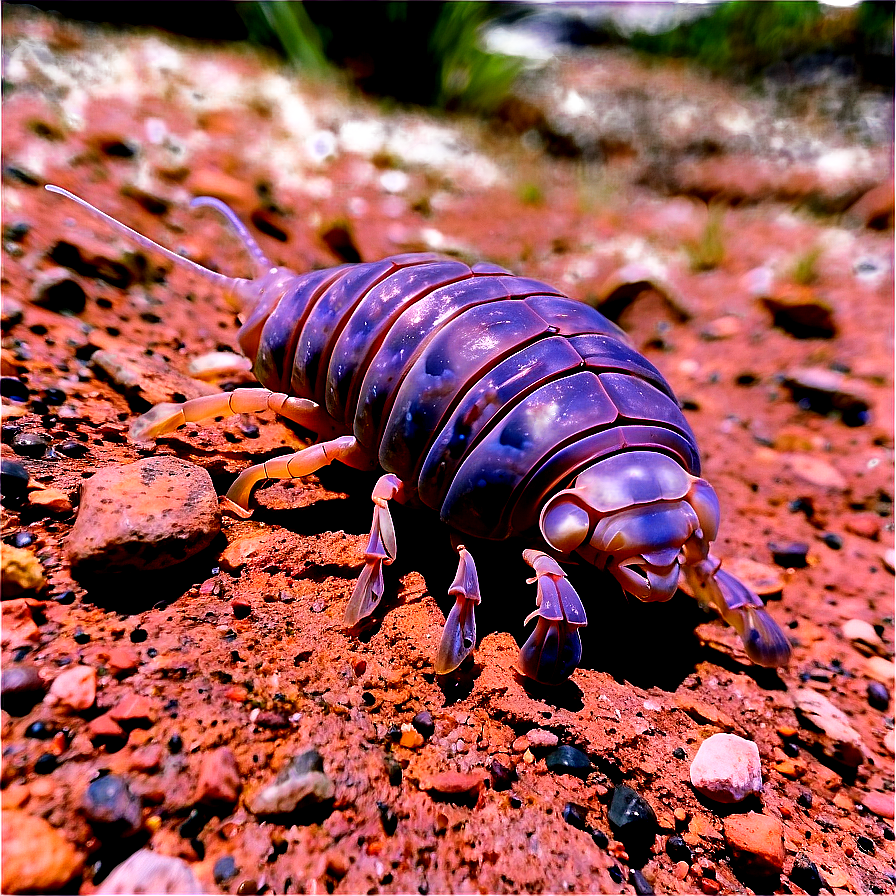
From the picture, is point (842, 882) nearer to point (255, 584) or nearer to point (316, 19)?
point (255, 584)

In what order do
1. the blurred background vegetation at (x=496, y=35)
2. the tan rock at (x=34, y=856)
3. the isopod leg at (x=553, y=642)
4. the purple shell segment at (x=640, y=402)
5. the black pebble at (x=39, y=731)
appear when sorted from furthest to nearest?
the blurred background vegetation at (x=496, y=35)
the purple shell segment at (x=640, y=402)
the isopod leg at (x=553, y=642)
the black pebble at (x=39, y=731)
the tan rock at (x=34, y=856)

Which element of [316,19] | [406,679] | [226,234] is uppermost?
[316,19]

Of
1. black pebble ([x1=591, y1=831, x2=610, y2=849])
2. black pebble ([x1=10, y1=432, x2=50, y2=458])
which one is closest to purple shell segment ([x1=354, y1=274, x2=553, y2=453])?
black pebble ([x1=10, y1=432, x2=50, y2=458])

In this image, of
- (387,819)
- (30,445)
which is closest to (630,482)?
(387,819)

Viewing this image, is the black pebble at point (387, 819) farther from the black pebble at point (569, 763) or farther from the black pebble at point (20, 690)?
the black pebble at point (20, 690)

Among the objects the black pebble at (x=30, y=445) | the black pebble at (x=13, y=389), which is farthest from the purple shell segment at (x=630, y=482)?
the black pebble at (x=13, y=389)

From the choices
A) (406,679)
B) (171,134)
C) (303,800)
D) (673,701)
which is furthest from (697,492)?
(171,134)

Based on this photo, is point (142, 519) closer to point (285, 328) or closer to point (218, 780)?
point (218, 780)
